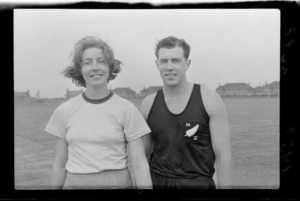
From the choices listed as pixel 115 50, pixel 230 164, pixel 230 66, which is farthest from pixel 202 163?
pixel 115 50

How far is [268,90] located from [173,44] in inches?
29.8

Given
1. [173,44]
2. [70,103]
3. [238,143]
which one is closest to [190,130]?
[238,143]

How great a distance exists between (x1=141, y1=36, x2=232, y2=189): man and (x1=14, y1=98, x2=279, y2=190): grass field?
0.09 metres

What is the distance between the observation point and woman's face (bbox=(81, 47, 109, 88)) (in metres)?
2.35

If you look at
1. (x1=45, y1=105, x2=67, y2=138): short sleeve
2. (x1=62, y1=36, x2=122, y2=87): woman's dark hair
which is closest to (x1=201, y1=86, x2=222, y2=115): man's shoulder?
(x1=62, y1=36, x2=122, y2=87): woman's dark hair

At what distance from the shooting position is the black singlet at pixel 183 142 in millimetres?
2363

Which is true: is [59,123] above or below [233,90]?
below

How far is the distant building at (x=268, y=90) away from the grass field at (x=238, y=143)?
0.04m

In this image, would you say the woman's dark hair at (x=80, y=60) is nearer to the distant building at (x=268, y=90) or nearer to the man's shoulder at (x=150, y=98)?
the man's shoulder at (x=150, y=98)

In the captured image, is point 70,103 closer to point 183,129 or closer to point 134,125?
point 134,125

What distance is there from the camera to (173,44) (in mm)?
2395

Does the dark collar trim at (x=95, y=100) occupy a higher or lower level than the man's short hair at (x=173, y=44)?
lower

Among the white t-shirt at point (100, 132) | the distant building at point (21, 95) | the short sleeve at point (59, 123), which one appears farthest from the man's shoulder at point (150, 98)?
the distant building at point (21, 95)

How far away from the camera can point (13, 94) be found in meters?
2.44
